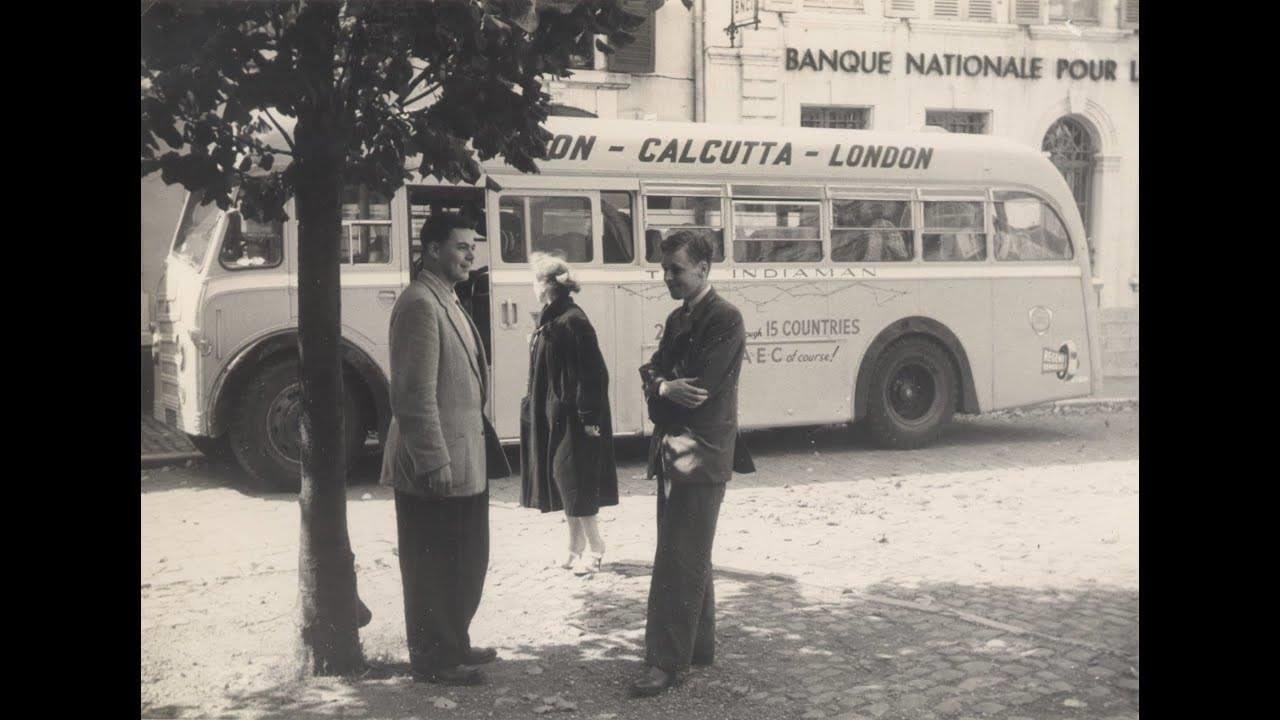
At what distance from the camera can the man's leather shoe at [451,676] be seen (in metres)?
5.43

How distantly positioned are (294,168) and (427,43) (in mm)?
878

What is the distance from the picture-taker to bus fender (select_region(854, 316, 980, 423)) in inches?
474

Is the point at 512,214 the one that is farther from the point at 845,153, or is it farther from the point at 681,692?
the point at 681,692

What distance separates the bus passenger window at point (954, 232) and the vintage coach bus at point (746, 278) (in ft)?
0.07

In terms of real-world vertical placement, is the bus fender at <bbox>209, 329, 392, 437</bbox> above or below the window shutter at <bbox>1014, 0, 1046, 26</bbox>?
below

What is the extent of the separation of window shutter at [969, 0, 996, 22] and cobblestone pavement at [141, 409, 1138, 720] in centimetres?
486

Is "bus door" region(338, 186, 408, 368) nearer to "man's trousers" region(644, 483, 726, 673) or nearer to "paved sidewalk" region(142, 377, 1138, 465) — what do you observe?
"paved sidewalk" region(142, 377, 1138, 465)

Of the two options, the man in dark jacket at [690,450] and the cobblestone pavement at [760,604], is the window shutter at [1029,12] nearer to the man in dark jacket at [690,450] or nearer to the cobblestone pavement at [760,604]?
the cobblestone pavement at [760,604]

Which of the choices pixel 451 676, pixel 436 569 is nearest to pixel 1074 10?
pixel 436 569

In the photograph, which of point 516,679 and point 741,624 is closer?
point 516,679

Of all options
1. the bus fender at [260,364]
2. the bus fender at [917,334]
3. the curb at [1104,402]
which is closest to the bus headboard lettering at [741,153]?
the bus fender at [917,334]

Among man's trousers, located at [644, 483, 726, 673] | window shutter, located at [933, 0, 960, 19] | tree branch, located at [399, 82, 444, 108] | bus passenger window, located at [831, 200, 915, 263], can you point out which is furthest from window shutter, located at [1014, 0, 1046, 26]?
man's trousers, located at [644, 483, 726, 673]
